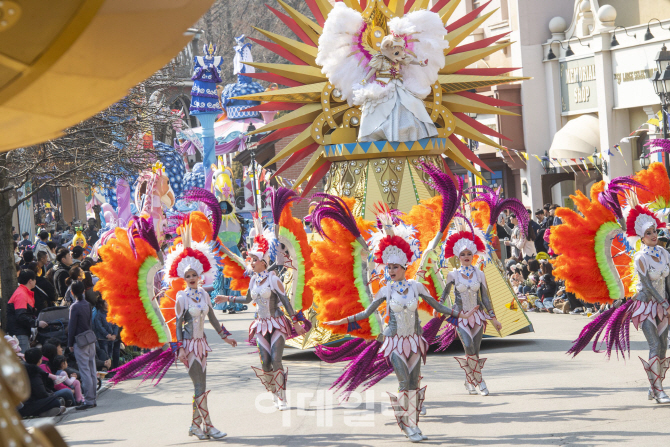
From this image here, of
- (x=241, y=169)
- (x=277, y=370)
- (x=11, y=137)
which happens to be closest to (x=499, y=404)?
(x=277, y=370)

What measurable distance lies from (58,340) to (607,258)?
6.27 m

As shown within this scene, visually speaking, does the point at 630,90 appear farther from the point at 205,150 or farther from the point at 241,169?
the point at 241,169

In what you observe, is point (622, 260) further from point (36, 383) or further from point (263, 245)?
point (36, 383)

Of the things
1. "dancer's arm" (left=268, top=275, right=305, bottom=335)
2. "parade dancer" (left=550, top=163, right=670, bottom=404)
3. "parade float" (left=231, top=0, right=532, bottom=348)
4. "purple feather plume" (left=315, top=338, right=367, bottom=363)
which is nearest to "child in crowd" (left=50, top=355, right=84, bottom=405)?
"dancer's arm" (left=268, top=275, right=305, bottom=335)

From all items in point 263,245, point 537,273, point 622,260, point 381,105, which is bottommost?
point 537,273

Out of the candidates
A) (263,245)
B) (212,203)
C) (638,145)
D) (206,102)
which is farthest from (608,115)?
(212,203)

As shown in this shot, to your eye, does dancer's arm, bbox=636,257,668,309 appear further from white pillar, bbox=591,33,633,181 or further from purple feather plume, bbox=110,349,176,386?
white pillar, bbox=591,33,633,181

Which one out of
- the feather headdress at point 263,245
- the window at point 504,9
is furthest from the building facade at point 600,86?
the feather headdress at point 263,245

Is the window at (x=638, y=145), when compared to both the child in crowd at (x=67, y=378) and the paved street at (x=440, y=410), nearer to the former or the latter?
the paved street at (x=440, y=410)

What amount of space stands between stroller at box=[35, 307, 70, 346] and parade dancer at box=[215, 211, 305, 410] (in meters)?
2.72

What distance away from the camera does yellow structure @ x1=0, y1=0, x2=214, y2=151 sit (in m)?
1.56

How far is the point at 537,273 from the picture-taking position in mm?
15734

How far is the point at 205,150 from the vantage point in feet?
72.0

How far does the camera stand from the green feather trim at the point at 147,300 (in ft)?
26.3
